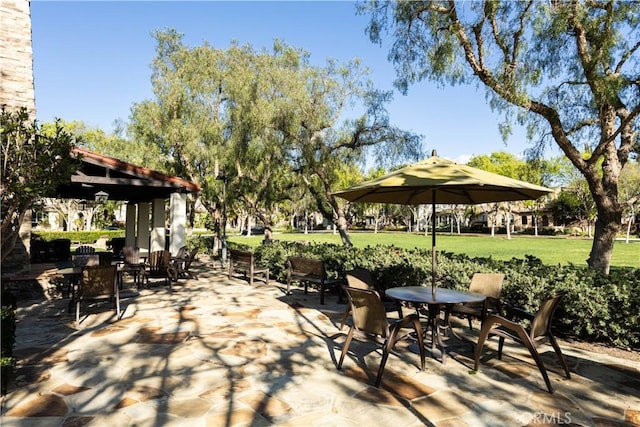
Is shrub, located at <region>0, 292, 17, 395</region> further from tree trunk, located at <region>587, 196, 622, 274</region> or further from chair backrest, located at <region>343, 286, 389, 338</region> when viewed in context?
tree trunk, located at <region>587, 196, 622, 274</region>

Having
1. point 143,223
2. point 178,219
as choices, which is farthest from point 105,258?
point 143,223

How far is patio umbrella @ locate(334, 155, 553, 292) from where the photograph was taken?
4304 mm

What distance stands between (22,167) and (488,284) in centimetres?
617

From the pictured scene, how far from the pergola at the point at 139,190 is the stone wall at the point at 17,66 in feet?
5.21

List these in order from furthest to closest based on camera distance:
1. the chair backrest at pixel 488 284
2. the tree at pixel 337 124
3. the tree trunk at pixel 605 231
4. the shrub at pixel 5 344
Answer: the tree at pixel 337 124 < the tree trunk at pixel 605 231 < the chair backrest at pixel 488 284 < the shrub at pixel 5 344

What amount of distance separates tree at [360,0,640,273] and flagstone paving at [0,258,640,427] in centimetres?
409

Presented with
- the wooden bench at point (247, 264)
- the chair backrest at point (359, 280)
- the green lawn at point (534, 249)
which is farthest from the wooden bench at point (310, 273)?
the green lawn at point (534, 249)

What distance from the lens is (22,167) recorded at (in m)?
4.12

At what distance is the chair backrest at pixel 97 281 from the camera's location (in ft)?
21.1

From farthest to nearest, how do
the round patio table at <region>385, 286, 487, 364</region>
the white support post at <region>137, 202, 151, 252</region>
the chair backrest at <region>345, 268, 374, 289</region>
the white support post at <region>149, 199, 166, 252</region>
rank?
the white support post at <region>137, 202, 151, 252</region>, the white support post at <region>149, 199, 166, 252</region>, the chair backrest at <region>345, 268, 374, 289</region>, the round patio table at <region>385, 286, 487, 364</region>

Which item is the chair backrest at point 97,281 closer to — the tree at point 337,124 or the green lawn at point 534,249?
the tree at point 337,124

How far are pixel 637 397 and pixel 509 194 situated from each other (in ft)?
9.33

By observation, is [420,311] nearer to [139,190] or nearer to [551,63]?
[551,63]

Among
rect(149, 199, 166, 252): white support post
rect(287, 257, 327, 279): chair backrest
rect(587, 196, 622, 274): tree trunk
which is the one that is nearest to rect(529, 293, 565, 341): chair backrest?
rect(587, 196, 622, 274): tree trunk
